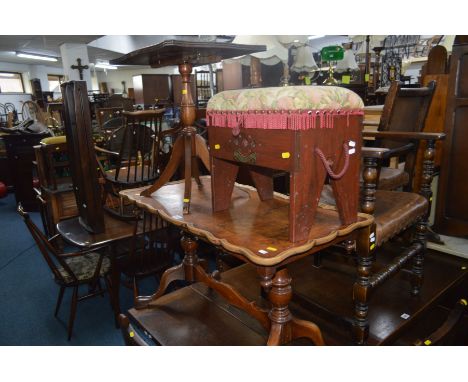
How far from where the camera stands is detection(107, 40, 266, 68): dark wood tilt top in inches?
46.1

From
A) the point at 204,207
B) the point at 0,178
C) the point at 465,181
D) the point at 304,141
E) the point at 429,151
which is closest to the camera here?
the point at 304,141

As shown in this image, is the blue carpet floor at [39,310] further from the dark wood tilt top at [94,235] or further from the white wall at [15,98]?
the white wall at [15,98]

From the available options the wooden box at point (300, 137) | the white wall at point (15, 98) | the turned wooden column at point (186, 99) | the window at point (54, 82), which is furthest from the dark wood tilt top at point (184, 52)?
the window at point (54, 82)

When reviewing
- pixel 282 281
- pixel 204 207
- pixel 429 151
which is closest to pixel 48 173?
pixel 204 207

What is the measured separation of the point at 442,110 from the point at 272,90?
2.27 meters

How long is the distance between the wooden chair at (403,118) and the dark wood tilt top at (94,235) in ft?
5.21

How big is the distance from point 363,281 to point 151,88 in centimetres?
833

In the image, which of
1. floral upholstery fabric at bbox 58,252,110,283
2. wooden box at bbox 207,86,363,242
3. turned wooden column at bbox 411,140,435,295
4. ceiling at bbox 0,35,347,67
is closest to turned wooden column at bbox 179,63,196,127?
wooden box at bbox 207,86,363,242

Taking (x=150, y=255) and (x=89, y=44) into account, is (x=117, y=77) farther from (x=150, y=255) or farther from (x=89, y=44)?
(x=150, y=255)

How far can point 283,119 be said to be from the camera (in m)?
0.99

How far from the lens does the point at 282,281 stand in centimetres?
121

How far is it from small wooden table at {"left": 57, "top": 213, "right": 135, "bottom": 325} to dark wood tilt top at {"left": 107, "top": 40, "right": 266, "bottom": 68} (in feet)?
3.76

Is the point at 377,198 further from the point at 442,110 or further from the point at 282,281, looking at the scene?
the point at 442,110

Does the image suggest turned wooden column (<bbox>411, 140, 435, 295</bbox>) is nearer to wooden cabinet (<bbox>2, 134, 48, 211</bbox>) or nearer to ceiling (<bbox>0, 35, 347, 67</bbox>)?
wooden cabinet (<bbox>2, 134, 48, 211</bbox>)
